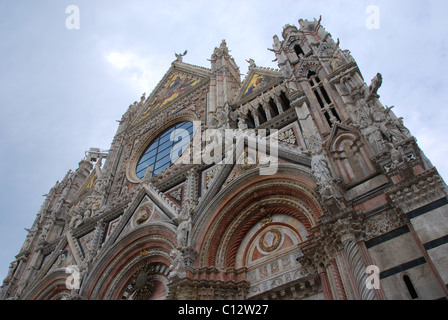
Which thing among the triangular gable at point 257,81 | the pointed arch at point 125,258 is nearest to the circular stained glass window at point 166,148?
the triangular gable at point 257,81

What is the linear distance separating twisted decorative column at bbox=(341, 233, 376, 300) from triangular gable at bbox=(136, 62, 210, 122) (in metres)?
13.2

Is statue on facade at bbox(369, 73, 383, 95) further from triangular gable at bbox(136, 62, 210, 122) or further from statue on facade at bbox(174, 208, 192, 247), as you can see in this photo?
triangular gable at bbox(136, 62, 210, 122)

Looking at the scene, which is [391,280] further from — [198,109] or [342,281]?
[198,109]

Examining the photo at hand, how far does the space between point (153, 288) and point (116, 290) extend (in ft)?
4.58

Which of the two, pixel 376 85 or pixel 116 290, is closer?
pixel 376 85

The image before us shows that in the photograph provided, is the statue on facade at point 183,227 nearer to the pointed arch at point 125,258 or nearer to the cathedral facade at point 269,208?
the cathedral facade at point 269,208

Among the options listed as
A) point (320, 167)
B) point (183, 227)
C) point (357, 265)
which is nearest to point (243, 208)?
point (183, 227)

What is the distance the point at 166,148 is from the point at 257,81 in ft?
17.3

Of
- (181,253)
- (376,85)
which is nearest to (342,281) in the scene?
(181,253)

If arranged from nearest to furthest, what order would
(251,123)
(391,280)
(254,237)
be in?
(391,280) < (254,237) < (251,123)

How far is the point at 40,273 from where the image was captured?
13.0m

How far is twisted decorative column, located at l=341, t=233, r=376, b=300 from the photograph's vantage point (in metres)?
5.73

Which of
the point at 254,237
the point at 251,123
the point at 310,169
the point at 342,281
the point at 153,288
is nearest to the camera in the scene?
the point at 342,281

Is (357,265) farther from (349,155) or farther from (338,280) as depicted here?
(349,155)
